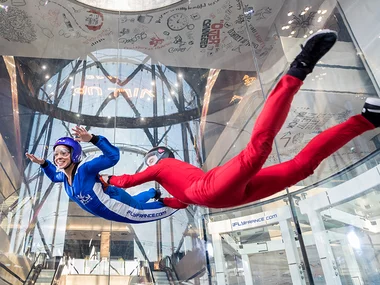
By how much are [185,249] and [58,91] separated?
3114 mm

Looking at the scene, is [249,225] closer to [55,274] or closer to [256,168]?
[55,274]

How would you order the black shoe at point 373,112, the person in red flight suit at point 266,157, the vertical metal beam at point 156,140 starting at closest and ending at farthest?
1. the person in red flight suit at point 266,157
2. the black shoe at point 373,112
3. the vertical metal beam at point 156,140

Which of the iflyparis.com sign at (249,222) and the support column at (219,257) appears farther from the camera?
the iflyparis.com sign at (249,222)

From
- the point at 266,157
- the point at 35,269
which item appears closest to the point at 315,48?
the point at 266,157

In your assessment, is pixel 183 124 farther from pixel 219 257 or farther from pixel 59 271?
pixel 59 271

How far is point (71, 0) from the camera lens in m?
4.34

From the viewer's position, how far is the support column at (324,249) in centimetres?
389

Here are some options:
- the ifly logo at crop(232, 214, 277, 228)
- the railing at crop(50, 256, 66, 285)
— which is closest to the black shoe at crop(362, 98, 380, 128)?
the ifly logo at crop(232, 214, 277, 228)

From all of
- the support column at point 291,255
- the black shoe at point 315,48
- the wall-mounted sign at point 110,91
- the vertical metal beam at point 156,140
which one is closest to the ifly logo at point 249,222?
the support column at point 291,255

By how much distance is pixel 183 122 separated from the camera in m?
4.95

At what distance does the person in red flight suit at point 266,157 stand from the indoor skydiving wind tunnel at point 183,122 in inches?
77.4

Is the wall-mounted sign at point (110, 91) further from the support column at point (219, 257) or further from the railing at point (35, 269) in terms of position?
the support column at point (219, 257)

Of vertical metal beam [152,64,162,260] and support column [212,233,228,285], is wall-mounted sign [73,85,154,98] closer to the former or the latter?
vertical metal beam [152,64,162,260]

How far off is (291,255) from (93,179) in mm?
3768
